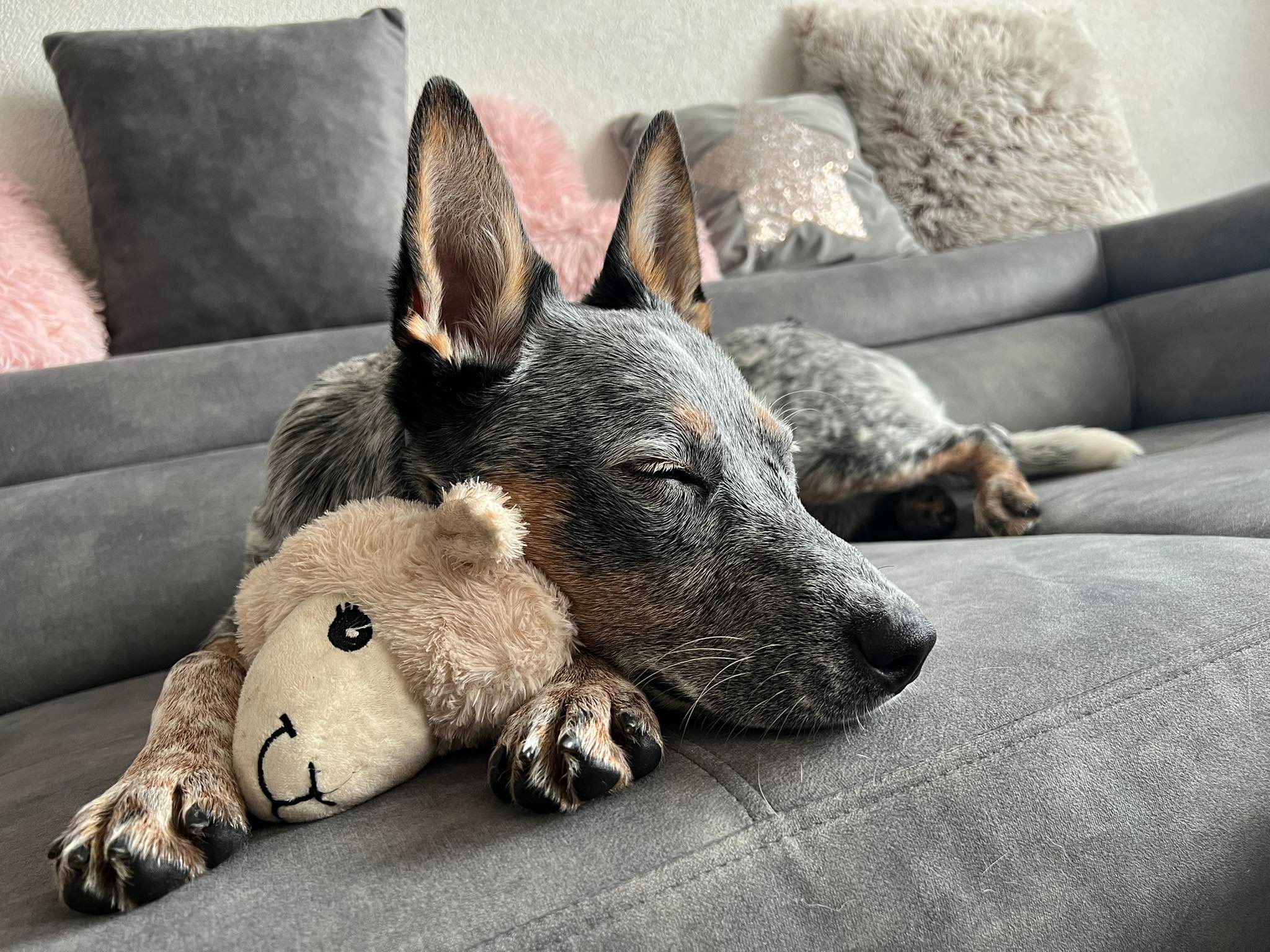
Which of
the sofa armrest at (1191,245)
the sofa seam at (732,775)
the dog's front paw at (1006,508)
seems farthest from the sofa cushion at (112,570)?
the sofa armrest at (1191,245)

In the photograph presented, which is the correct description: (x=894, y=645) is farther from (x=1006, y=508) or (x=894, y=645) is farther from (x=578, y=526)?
(x=1006, y=508)

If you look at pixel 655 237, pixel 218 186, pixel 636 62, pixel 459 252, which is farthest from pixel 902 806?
pixel 636 62

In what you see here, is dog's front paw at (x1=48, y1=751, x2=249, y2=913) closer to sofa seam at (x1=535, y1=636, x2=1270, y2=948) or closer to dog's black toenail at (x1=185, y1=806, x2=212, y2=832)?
dog's black toenail at (x1=185, y1=806, x2=212, y2=832)

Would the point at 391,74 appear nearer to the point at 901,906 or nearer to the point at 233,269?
the point at 233,269

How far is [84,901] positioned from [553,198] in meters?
2.84

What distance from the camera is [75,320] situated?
2.49 metres

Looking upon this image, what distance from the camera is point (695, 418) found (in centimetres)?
115

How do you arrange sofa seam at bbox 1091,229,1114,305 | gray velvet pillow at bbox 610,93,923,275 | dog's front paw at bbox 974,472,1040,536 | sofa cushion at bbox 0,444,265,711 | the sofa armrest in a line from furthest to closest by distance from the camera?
sofa seam at bbox 1091,229,1114,305 → gray velvet pillow at bbox 610,93,923,275 → the sofa armrest → dog's front paw at bbox 974,472,1040,536 → sofa cushion at bbox 0,444,265,711

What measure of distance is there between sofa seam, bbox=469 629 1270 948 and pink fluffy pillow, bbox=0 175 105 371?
2362mm

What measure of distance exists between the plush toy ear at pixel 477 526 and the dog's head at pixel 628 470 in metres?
0.11

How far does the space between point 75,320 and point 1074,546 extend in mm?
2721

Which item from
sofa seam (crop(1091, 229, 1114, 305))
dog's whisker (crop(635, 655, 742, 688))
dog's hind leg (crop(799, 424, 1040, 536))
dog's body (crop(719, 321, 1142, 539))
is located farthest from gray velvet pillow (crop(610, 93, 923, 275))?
dog's whisker (crop(635, 655, 742, 688))

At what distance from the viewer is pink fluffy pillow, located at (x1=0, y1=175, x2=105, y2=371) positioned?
7.70 ft

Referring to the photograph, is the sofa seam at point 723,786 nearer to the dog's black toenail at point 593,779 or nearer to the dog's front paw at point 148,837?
the dog's black toenail at point 593,779
